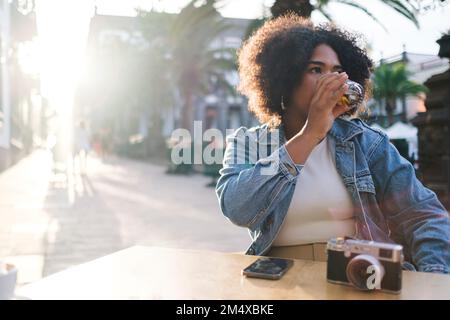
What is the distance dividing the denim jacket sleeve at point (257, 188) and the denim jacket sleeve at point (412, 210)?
0.44m

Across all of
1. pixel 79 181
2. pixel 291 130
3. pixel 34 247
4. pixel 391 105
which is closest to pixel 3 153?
pixel 79 181

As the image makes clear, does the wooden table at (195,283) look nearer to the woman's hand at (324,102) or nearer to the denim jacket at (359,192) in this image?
the denim jacket at (359,192)

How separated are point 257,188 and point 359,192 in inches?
16.3

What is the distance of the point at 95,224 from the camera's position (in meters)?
6.93

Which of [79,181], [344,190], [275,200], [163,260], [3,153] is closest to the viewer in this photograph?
[163,260]

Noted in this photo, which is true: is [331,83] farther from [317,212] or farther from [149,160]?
[149,160]

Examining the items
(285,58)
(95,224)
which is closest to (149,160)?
(95,224)

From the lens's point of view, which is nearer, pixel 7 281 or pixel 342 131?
pixel 7 281

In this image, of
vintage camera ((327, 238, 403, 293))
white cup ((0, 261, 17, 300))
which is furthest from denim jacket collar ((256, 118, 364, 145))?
white cup ((0, 261, 17, 300))

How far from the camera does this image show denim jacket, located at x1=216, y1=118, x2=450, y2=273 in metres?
1.71

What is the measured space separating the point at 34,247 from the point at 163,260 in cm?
418
